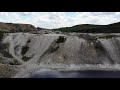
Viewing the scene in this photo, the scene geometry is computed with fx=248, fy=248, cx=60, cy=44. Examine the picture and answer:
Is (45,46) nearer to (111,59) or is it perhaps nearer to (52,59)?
(52,59)

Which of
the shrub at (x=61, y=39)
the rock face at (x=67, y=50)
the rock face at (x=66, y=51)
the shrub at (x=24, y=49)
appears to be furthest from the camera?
the shrub at (x=24, y=49)

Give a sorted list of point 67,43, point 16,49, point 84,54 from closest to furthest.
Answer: point 84,54 → point 67,43 → point 16,49

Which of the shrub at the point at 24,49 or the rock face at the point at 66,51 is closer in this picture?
the rock face at the point at 66,51

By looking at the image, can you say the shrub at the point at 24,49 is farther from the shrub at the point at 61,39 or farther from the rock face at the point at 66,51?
the shrub at the point at 61,39

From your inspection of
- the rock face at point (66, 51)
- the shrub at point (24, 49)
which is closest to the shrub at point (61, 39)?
the rock face at point (66, 51)

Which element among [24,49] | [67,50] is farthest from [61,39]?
[24,49]

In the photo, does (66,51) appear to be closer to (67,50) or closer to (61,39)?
(67,50)

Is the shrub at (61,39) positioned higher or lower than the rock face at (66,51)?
higher

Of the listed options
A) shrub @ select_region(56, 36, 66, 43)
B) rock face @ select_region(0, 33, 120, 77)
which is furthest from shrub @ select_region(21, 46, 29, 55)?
shrub @ select_region(56, 36, 66, 43)

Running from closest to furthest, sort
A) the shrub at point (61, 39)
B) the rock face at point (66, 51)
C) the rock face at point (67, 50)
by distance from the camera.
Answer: the rock face at point (66, 51) → the rock face at point (67, 50) → the shrub at point (61, 39)

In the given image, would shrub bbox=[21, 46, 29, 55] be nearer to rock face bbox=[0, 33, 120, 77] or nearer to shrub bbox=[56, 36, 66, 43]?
rock face bbox=[0, 33, 120, 77]
